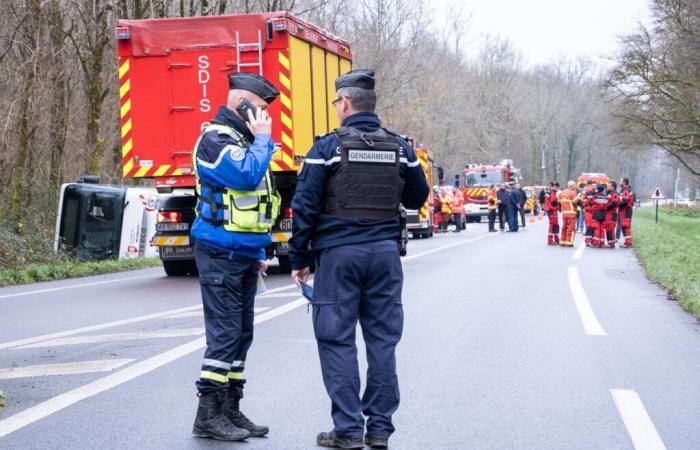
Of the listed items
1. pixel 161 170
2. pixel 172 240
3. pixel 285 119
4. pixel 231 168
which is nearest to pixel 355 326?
pixel 231 168

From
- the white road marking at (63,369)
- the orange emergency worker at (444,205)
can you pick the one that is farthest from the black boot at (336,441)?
the orange emergency worker at (444,205)

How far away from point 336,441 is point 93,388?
90.4 inches

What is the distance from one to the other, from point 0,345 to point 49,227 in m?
17.9

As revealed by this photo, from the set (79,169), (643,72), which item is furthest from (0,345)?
(643,72)

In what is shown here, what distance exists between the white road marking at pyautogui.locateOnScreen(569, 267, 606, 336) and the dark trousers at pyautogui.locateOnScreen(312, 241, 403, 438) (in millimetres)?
4872

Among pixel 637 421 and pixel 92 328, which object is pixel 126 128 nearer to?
pixel 92 328

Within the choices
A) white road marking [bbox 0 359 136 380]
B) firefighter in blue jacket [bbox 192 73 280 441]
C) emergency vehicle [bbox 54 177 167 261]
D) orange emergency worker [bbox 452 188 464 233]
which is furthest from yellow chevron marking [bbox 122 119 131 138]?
orange emergency worker [bbox 452 188 464 233]

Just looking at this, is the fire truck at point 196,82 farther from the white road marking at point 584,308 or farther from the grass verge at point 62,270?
the white road marking at point 584,308

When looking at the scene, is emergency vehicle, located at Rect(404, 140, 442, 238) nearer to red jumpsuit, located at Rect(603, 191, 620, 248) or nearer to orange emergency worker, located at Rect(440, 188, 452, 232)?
orange emergency worker, located at Rect(440, 188, 452, 232)

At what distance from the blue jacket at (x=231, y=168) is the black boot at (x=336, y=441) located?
1041mm

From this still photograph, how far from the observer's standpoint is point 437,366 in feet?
25.9

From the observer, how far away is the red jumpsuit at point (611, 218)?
2669cm

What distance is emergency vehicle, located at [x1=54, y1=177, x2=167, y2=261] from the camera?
23.0m

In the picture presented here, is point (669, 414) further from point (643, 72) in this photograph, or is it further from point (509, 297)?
point (643, 72)
